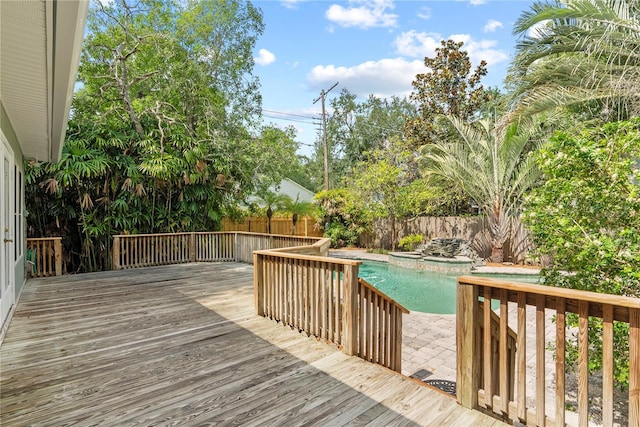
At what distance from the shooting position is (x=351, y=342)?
3.17 metres

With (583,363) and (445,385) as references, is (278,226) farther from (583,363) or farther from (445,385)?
(583,363)

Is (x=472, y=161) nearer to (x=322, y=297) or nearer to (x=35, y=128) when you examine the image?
(x=322, y=297)

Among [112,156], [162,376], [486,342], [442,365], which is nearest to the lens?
[486,342]

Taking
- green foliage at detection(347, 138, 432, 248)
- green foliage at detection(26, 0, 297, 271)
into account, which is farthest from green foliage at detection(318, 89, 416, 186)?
green foliage at detection(26, 0, 297, 271)

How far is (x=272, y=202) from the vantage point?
1434cm

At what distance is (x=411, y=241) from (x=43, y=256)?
11.4 metres

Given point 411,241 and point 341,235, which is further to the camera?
point 341,235

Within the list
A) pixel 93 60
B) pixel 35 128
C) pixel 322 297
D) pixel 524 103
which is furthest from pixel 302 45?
pixel 322 297

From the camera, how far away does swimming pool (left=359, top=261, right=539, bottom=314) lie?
7812 mm

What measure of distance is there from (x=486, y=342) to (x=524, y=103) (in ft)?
22.8

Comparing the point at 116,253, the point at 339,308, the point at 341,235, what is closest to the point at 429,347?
the point at 339,308

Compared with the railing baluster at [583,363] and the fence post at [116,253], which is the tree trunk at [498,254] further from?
the fence post at [116,253]

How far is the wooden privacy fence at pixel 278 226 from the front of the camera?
555 inches

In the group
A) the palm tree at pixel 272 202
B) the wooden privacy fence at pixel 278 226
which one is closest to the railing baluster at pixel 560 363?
the wooden privacy fence at pixel 278 226
